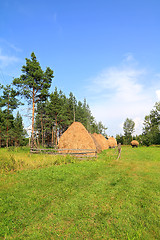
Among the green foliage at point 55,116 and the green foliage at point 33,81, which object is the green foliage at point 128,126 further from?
the green foliage at point 33,81

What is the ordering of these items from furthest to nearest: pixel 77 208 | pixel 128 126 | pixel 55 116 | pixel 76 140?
pixel 128 126 < pixel 55 116 < pixel 76 140 < pixel 77 208

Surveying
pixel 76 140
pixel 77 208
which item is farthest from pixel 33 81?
pixel 77 208

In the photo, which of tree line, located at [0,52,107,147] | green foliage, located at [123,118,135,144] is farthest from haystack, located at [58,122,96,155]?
green foliage, located at [123,118,135,144]

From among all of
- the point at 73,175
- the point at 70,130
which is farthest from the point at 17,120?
the point at 73,175

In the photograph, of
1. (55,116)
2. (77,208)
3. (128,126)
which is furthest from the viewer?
(128,126)

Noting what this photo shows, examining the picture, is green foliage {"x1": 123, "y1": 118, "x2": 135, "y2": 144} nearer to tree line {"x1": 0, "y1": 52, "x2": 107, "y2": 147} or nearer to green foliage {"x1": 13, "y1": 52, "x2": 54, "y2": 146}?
tree line {"x1": 0, "y1": 52, "x2": 107, "y2": 147}

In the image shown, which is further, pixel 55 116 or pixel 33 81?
pixel 55 116

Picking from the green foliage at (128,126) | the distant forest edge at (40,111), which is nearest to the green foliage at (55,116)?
the distant forest edge at (40,111)

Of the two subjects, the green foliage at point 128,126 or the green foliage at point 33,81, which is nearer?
the green foliage at point 33,81

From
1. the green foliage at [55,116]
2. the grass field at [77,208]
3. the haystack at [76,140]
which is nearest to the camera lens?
the grass field at [77,208]

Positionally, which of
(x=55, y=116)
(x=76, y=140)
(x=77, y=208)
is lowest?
(x=77, y=208)

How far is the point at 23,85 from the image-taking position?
24750mm

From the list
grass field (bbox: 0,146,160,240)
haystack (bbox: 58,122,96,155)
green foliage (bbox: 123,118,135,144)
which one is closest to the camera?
grass field (bbox: 0,146,160,240)

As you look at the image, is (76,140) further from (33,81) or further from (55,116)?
(55,116)
